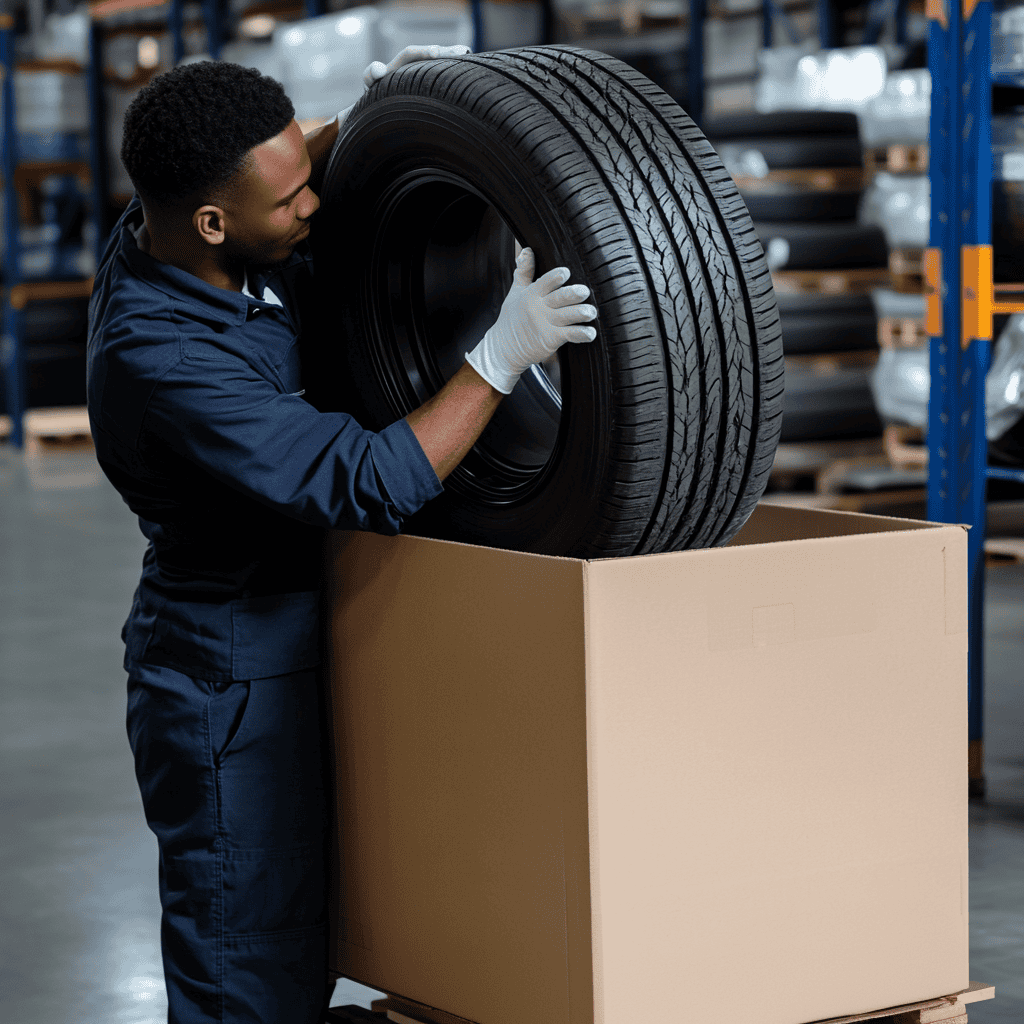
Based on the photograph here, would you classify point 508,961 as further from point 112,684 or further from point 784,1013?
point 112,684

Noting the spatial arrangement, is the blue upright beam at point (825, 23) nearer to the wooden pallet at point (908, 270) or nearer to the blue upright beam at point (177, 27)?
the wooden pallet at point (908, 270)

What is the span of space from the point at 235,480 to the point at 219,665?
305 mm

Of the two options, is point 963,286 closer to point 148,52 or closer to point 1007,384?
point 1007,384

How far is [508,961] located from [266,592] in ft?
1.92

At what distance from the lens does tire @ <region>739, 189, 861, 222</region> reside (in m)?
6.65

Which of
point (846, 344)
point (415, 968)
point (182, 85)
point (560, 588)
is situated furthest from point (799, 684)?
point (846, 344)

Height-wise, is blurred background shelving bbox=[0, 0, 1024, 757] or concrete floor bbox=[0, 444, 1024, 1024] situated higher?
blurred background shelving bbox=[0, 0, 1024, 757]

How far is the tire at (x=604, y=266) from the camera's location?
1881 millimetres

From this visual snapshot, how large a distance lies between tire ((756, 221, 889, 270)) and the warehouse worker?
4614mm

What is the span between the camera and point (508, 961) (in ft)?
6.27

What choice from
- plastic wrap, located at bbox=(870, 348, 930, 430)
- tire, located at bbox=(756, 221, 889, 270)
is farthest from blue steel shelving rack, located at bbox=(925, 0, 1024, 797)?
tire, located at bbox=(756, 221, 889, 270)

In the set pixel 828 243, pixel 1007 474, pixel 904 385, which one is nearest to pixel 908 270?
pixel 828 243

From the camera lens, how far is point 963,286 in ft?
11.8

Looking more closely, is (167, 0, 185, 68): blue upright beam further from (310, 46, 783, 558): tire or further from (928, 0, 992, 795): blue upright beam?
(310, 46, 783, 558): tire
